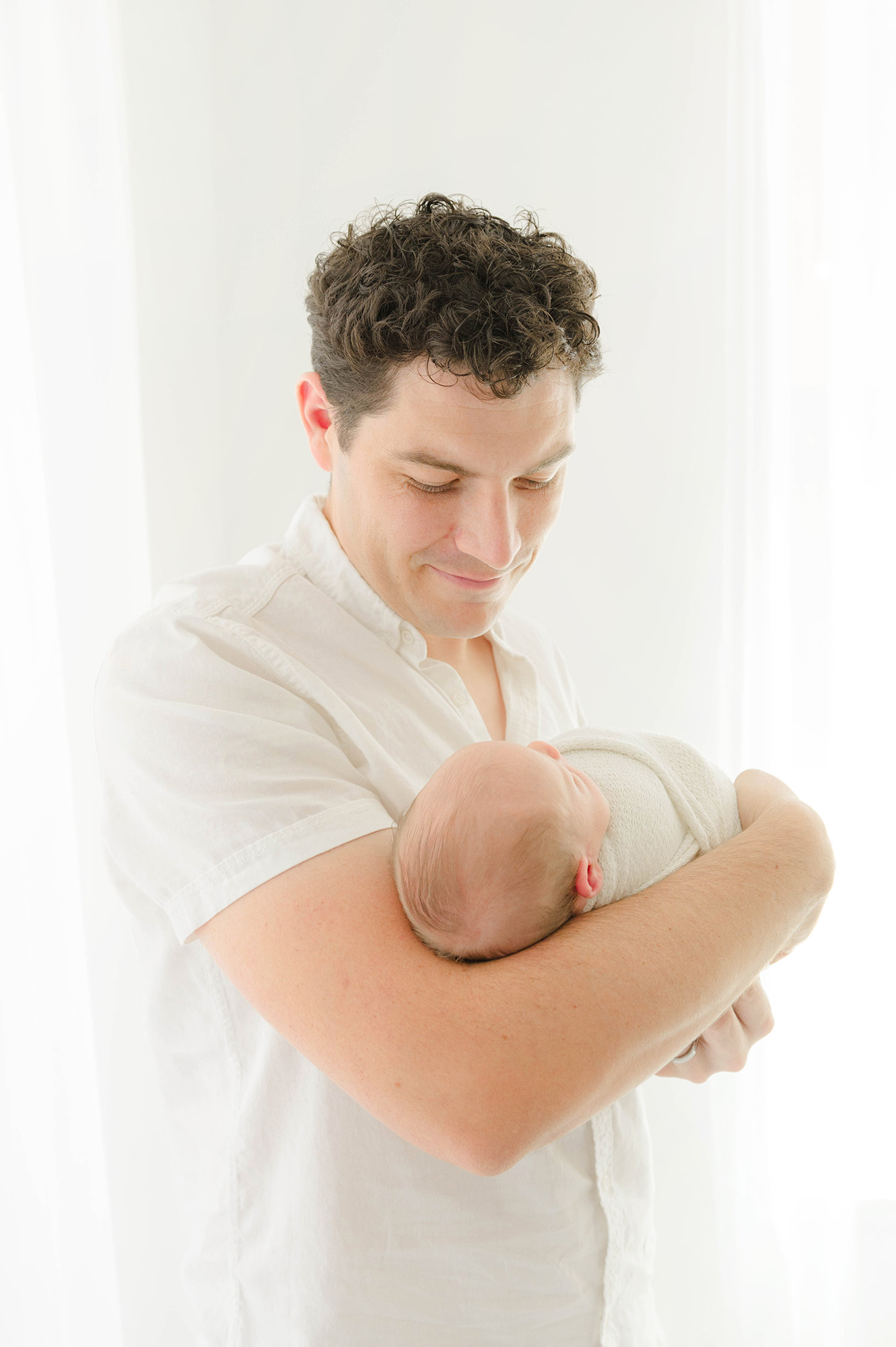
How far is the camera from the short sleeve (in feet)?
3.22

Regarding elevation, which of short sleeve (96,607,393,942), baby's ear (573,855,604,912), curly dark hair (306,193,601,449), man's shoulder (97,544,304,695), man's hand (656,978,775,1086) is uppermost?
curly dark hair (306,193,601,449)

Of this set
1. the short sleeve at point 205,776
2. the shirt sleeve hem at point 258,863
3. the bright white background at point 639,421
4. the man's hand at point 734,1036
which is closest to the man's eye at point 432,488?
the short sleeve at point 205,776

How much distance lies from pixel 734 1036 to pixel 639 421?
1514 millimetres

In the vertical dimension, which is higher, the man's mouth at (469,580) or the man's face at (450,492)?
the man's face at (450,492)

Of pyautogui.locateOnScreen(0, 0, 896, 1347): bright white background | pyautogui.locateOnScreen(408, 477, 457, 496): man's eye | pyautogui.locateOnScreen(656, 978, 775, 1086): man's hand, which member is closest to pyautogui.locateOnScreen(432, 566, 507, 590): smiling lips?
pyautogui.locateOnScreen(408, 477, 457, 496): man's eye

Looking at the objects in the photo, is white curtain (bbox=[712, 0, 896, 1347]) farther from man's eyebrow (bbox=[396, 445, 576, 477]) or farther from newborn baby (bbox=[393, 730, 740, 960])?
man's eyebrow (bbox=[396, 445, 576, 477])

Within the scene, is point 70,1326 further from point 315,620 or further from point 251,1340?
point 315,620

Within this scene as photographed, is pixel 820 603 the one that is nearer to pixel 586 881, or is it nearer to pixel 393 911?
pixel 586 881

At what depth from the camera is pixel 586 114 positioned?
222cm

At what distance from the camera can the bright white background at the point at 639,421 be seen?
6.41 ft

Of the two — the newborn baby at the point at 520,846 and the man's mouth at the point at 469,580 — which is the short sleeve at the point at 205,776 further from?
the man's mouth at the point at 469,580

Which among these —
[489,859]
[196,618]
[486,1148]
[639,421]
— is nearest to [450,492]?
[196,618]

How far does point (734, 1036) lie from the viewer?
1253 millimetres

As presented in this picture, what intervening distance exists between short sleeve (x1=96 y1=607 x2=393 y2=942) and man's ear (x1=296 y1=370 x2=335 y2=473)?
0.35m
